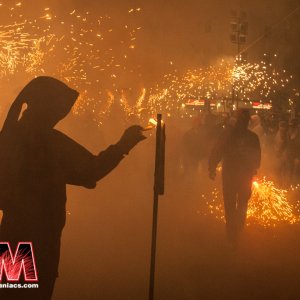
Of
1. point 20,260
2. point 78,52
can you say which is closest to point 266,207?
point 78,52

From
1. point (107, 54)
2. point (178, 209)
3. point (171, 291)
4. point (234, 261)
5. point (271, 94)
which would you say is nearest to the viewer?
point (171, 291)

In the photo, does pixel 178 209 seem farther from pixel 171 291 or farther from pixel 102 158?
pixel 102 158

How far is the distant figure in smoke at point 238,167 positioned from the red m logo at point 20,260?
371 cm

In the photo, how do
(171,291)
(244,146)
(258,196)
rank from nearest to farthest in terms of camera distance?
(171,291) → (244,146) → (258,196)

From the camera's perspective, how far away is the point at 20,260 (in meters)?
2.88

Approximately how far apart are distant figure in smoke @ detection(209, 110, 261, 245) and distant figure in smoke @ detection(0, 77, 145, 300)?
11.3 ft

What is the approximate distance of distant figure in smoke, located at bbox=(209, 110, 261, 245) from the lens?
6.12 m

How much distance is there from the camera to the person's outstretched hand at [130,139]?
3.14 m

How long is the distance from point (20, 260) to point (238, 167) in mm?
3768

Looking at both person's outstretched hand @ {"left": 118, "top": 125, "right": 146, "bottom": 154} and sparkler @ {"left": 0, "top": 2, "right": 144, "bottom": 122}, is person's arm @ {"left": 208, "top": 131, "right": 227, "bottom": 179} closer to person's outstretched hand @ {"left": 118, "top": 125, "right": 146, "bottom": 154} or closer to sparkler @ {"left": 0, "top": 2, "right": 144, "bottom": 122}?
person's outstretched hand @ {"left": 118, "top": 125, "right": 146, "bottom": 154}

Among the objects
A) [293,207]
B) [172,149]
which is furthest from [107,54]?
[293,207]

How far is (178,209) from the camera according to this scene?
28.6 ft

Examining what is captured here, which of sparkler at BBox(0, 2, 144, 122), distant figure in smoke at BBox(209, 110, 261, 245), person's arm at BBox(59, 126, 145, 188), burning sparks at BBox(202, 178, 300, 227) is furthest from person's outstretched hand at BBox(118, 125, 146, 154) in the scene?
sparkler at BBox(0, 2, 144, 122)

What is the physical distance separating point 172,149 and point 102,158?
10.0 metres
